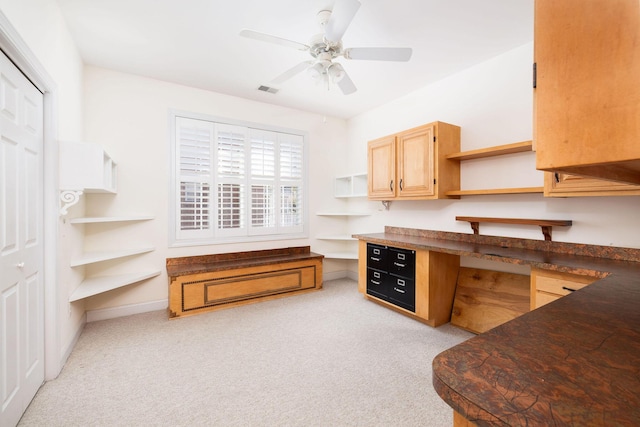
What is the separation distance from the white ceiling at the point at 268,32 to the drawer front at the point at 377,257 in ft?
6.95

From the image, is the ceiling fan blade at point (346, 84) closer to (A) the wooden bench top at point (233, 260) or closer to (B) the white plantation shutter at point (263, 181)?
(B) the white plantation shutter at point (263, 181)

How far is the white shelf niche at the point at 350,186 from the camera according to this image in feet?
15.4

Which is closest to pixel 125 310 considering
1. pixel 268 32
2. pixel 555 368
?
pixel 268 32

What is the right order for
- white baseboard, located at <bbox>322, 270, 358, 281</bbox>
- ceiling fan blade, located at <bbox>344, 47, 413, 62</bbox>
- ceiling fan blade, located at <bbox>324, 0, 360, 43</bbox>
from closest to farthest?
ceiling fan blade, located at <bbox>324, 0, 360, 43</bbox> → ceiling fan blade, located at <bbox>344, 47, 413, 62</bbox> → white baseboard, located at <bbox>322, 270, 358, 281</bbox>

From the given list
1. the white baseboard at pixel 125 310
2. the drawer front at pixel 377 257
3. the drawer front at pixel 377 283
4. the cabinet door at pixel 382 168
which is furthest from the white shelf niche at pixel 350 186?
the white baseboard at pixel 125 310

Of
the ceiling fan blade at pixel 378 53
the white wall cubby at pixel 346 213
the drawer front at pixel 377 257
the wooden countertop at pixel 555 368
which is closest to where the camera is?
the wooden countertop at pixel 555 368

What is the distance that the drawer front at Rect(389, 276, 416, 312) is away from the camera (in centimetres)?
316

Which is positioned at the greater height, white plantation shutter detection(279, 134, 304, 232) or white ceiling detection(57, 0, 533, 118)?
white ceiling detection(57, 0, 533, 118)

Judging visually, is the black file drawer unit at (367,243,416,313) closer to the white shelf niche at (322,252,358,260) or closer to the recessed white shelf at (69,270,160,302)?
the white shelf niche at (322,252,358,260)

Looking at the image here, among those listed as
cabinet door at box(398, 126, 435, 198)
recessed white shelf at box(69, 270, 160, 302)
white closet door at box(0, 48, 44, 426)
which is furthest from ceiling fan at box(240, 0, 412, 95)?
recessed white shelf at box(69, 270, 160, 302)

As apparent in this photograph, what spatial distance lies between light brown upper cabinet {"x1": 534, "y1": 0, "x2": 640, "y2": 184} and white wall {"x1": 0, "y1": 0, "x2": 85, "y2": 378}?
2408 millimetres

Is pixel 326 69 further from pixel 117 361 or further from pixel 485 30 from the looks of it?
pixel 117 361

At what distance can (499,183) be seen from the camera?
3.00m

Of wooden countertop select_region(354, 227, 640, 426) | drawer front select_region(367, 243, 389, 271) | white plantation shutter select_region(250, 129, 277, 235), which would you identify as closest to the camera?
wooden countertop select_region(354, 227, 640, 426)
